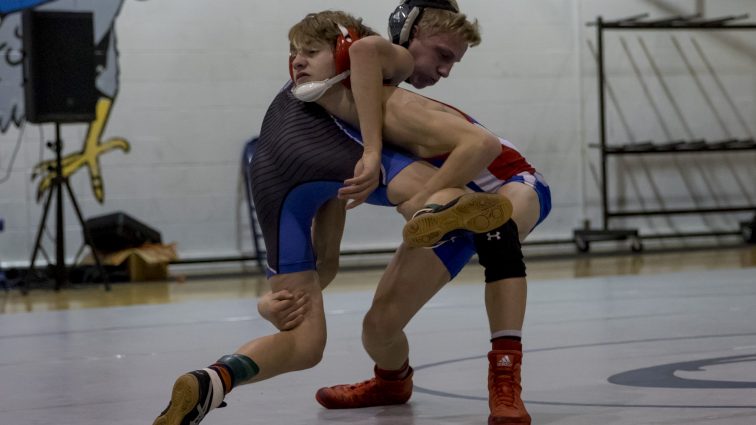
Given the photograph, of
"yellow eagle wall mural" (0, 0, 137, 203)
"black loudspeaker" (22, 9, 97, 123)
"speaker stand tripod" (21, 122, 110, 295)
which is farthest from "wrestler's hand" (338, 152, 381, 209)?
"yellow eagle wall mural" (0, 0, 137, 203)

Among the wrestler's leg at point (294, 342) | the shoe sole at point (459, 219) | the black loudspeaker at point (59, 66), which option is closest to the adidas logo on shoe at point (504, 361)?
the shoe sole at point (459, 219)

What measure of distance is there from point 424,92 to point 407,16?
571cm

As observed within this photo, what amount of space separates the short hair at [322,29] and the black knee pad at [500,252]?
52 cm

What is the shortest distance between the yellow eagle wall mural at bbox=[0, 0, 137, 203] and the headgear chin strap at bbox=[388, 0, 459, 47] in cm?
532

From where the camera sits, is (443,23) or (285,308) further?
(443,23)

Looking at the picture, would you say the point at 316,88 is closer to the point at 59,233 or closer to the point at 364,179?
the point at 364,179

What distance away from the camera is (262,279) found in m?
7.08

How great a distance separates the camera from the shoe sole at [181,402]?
1.94m

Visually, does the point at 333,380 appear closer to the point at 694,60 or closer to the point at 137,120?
the point at 137,120

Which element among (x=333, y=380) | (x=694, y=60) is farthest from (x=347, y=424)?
(x=694, y=60)

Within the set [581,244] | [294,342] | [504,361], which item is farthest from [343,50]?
[581,244]

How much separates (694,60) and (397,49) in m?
7.16

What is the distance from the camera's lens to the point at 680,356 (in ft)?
9.77

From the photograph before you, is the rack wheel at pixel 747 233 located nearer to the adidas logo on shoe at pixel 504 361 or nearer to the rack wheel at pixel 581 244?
the rack wheel at pixel 581 244
